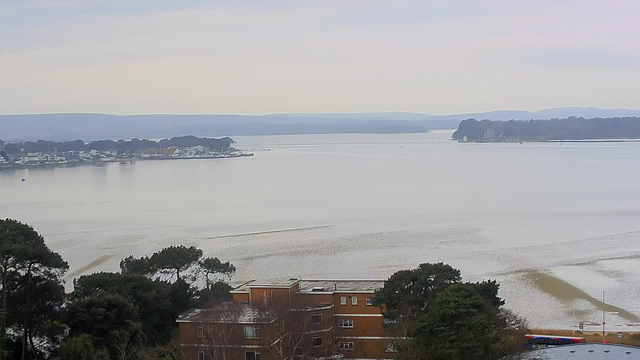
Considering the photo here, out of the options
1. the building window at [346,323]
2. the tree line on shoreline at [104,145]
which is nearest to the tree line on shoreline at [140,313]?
the building window at [346,323]

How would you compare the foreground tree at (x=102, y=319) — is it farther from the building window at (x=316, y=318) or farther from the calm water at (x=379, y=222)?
the calm water at (x=379, y=222)

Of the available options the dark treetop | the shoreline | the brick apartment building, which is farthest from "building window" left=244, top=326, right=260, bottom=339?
the dark treetop

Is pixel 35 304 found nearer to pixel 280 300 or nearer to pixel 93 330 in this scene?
pixel 93 330

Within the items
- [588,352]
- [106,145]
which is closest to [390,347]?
[588,352]

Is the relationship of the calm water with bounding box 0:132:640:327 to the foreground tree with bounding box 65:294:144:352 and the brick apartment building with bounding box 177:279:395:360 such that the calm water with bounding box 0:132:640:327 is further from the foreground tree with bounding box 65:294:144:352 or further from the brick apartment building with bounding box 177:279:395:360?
the foreground tree with bounding box 65:294:144:352

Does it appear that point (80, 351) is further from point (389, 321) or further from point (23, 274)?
point (389, 321)

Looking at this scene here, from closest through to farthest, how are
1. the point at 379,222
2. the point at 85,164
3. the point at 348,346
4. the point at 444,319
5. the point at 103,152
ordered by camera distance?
1. the point at 444,319
2. the point at 348,346
3. the point at 379,222
4. the point at 85,164
5. the point at 103,152
